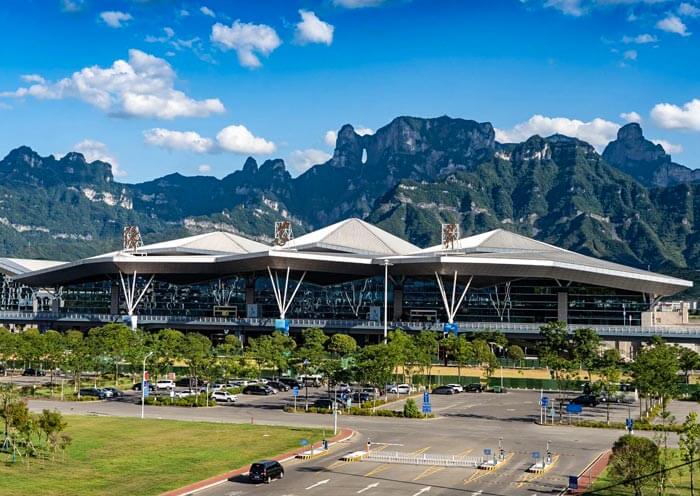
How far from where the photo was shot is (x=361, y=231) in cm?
17888

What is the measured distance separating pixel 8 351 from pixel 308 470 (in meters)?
76.4

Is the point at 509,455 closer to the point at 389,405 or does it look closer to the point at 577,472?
the point at 577,472

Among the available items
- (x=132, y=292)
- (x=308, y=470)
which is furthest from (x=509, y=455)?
(x=132, y=292)

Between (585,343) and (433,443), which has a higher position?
(585,343)

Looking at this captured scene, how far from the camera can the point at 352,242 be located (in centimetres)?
17162

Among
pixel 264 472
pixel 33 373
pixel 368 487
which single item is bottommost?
pixel 368 487

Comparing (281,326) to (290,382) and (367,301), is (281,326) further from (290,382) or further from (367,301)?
(290,382)

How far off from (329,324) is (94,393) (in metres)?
61.9

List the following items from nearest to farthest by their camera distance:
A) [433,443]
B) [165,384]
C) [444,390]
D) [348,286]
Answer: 1. [433,443]
2. [444,390]
3. [165,384]
4. [348,286]

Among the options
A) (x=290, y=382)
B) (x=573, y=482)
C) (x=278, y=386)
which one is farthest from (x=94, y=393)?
(x=573, y=482)

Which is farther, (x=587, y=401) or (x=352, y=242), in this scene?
(x=352, y=242)

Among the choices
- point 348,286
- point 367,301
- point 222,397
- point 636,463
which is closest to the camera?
point 636,463

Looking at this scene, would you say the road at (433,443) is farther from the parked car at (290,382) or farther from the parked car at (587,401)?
the parked car at (290,382)

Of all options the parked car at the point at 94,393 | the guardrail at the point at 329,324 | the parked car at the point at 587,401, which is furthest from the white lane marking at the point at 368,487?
the guardrail at the point at 329,324
